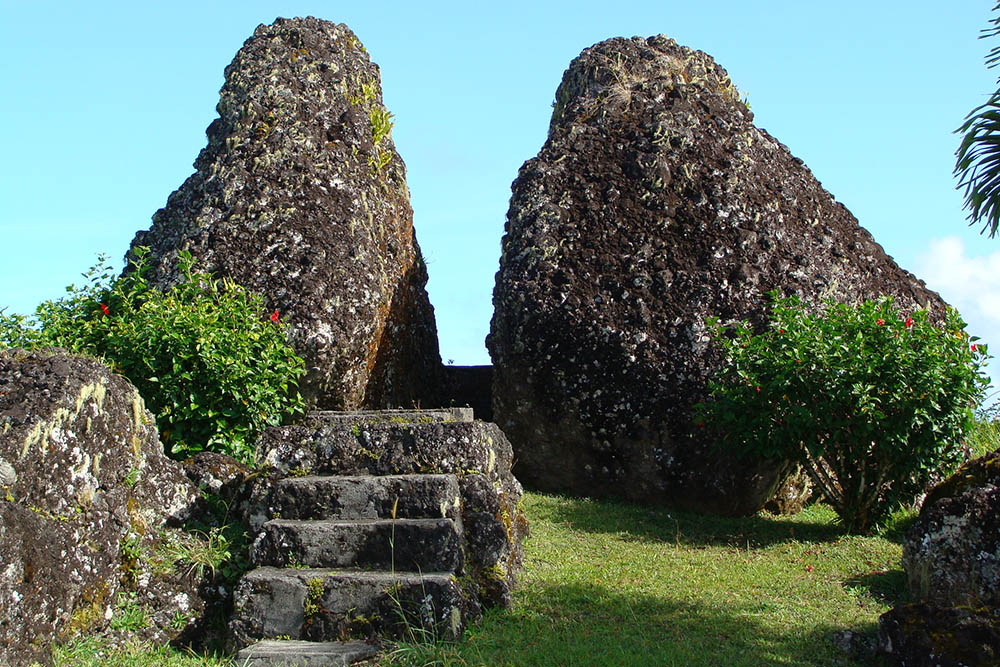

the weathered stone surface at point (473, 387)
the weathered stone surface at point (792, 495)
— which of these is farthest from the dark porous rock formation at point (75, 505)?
the weathered stone surface at point (792, 495)

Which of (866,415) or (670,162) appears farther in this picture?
(670,162)

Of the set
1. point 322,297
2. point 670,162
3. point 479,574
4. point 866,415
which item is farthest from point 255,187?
point 866,415

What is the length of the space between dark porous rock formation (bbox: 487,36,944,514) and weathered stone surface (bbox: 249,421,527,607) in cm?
221

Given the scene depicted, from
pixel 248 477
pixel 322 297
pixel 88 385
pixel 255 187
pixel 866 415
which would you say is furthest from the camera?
pixel 255 187

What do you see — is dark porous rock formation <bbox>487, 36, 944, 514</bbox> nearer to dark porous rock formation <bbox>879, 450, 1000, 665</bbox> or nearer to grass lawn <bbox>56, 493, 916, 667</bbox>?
→ grass lawn <bbox>56, 493, 916, 667</bbox>

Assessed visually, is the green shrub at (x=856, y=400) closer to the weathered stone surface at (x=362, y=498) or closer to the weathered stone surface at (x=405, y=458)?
the weathered stone surface at (x=405, y=458)

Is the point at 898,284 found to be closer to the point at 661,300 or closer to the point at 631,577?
the point at 661,300

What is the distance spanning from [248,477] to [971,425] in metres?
6.09

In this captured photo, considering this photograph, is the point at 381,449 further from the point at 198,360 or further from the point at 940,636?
the point at 940,636

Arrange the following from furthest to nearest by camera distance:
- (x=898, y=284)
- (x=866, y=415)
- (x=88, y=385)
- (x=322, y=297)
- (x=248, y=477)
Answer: (x=898, y=284), (x=322, y=297), (x=866, y=415), (x=248, y=477), (x=88, y=385)

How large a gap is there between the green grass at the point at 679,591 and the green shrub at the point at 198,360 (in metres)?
2.56

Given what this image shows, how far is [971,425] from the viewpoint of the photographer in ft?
26.9

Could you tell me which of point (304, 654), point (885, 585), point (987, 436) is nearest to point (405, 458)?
point (304, 654)

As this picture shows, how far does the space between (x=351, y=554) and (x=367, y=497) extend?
475 millimetres
